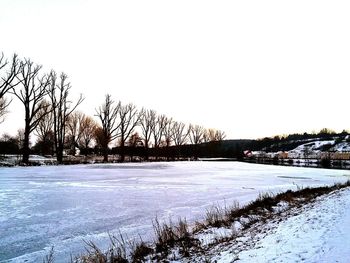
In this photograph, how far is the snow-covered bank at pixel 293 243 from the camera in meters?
5.83

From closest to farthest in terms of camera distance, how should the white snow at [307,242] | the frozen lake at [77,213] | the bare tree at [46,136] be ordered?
the white snow at [307,242]
the frozen lake at [77,213]
the bare tree at [46,136]

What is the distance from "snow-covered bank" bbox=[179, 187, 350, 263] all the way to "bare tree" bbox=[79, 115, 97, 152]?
85458 millimetres

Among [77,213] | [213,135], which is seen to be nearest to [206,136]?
[213,135]

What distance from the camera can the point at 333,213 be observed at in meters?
9.55

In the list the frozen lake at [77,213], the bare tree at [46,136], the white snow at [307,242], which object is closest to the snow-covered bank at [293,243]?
the white snow at [307,242]

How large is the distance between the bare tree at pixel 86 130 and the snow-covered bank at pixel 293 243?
Answer: 85.5 meters

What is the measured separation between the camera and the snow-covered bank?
583 centimetres

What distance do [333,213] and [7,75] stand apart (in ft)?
129

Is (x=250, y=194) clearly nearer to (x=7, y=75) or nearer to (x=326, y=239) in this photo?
(x=326, y=239)

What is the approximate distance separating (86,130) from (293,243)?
89.9 metres

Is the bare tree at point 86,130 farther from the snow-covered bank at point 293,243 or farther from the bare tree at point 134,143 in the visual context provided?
the snow-covered bank at point 293,243

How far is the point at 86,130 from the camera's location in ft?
306

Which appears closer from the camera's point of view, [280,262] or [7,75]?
[280,262]

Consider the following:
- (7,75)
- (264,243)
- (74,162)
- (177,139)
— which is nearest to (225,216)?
(264,243)
